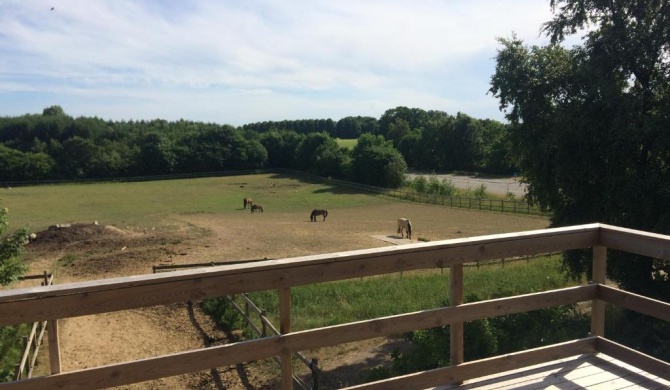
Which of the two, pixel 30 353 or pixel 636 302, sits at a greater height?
pixel 636 302

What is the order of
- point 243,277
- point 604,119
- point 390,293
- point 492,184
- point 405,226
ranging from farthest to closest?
point 492,184, point 405,226, point 390,293, point 604,119, point 243,277

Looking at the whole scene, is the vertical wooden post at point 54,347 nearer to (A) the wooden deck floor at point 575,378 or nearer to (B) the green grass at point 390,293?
(A) the wooden deck floor at point 575,378

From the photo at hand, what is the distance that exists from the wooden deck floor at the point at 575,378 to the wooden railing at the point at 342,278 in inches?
2.5

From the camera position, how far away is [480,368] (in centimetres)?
331

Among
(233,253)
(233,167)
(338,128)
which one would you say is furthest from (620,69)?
(338,128)

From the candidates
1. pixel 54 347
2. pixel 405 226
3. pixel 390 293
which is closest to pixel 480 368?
pixel 54 347

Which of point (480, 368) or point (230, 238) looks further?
point (230, 238)

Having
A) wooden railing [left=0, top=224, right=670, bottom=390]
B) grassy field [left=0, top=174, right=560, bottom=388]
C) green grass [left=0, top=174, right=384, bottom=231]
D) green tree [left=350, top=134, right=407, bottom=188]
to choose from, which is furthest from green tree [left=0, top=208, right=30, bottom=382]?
green tree [left=350, top=134, right=407, bottom=188]

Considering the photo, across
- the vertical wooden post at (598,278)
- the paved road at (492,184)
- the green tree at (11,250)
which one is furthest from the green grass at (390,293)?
the paved road at (492,184)

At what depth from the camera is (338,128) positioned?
171m

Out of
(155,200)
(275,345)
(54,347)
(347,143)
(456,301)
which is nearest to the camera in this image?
(54,347)

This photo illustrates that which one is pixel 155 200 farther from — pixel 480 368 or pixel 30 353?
pixel 480 368

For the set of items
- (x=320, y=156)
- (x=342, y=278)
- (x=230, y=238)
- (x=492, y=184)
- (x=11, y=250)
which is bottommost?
(x=492, y=184)

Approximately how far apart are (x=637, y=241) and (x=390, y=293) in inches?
459
